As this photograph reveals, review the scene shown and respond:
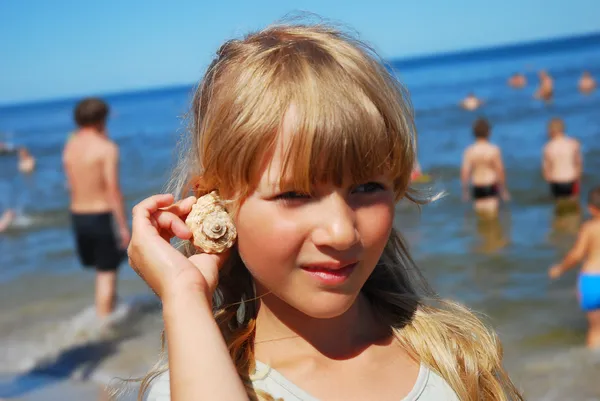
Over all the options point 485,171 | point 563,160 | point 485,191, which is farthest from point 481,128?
point 563,160

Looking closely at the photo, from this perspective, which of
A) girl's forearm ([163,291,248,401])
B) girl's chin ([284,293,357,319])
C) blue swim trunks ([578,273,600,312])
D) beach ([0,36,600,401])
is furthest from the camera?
blue swim trunks ([578,273,600,312])

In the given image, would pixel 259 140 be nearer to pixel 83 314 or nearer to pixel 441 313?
pixel 441 313

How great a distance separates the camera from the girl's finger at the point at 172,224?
5.73 feet

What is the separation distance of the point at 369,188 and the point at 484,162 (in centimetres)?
916

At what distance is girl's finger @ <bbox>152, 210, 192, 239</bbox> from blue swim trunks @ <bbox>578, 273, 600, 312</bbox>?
5131mm

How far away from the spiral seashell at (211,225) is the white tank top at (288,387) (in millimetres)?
341

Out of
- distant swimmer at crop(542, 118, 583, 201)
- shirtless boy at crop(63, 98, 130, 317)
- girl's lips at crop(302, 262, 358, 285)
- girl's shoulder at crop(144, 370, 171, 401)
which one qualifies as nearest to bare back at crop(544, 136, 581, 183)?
distant swimmer at crop(542, 118, 583, 201)

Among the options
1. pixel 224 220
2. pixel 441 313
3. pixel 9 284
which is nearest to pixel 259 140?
pixel 224 220

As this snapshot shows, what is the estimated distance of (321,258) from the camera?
5.21 ft

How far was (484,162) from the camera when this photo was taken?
10383 mm

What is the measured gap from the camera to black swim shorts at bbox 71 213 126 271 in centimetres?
689

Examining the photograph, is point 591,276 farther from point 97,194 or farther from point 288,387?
point 288,387

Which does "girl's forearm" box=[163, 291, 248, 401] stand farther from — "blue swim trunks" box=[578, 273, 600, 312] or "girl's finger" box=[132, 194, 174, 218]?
"blue swim trunks" box=[578, 273, 600, 312]

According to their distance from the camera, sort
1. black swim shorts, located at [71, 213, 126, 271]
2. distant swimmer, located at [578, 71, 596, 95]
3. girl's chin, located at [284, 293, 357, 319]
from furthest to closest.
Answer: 1. distant swimmer, located at [578, 71, 596, 95]
2. black swim shorts, located at [71, 213, 126, 271]
3. girl's chin, located at [284, 293, 357, 319]
